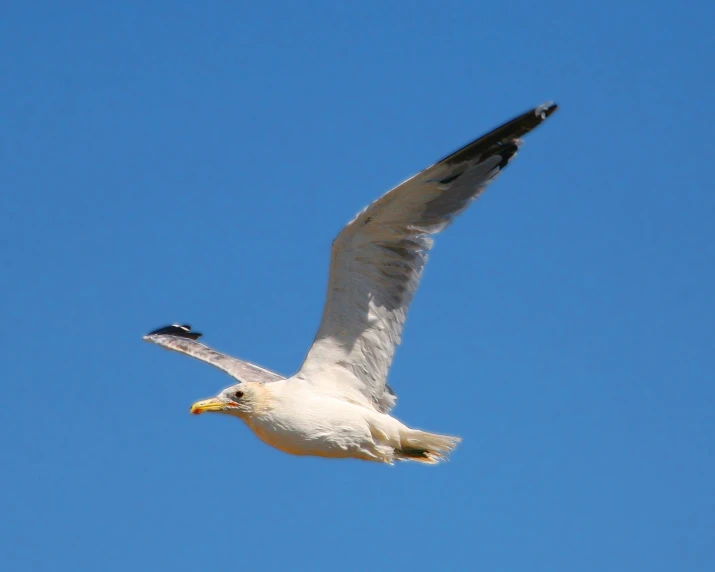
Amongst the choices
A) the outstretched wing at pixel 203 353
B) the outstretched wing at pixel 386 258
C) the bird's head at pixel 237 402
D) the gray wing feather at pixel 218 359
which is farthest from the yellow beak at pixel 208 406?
the outstretched wing at pixel 203 353

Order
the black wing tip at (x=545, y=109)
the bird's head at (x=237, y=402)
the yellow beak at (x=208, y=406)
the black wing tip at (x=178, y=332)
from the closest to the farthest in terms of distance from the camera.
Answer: the black wing tip at (x=545, y=109)
the bird's head at (x=237, y=402)
the yellow beak at (x=208, y=406)
the black wing tip at (x=178, y=332)

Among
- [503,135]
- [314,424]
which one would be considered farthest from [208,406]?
[503,135]

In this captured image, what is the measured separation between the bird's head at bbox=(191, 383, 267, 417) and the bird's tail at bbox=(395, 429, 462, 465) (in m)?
1.68

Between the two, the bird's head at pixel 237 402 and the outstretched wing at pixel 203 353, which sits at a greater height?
the outstretched wing at pixel 203 353

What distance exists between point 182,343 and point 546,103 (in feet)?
23.4

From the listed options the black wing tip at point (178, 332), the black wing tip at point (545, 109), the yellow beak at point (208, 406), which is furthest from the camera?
the black wing tip at point (178, 332)

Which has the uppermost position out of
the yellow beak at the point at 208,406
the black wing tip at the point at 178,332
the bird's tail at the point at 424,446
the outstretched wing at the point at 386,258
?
the black wing tip at the point at 178,332

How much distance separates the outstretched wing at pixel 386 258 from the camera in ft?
38.4

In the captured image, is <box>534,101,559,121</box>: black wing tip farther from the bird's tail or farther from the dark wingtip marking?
the bird's tail

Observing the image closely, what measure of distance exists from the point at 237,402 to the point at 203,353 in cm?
353

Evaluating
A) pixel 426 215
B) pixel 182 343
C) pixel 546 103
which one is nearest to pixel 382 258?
pixel 426 215

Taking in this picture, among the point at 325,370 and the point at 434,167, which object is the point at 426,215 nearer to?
the point at 434,167

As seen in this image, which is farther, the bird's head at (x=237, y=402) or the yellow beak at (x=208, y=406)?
the yellow beak at (x=208, y=406)

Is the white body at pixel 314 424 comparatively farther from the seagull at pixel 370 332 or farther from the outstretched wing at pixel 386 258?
the outstretched wing at pixel 386 258
